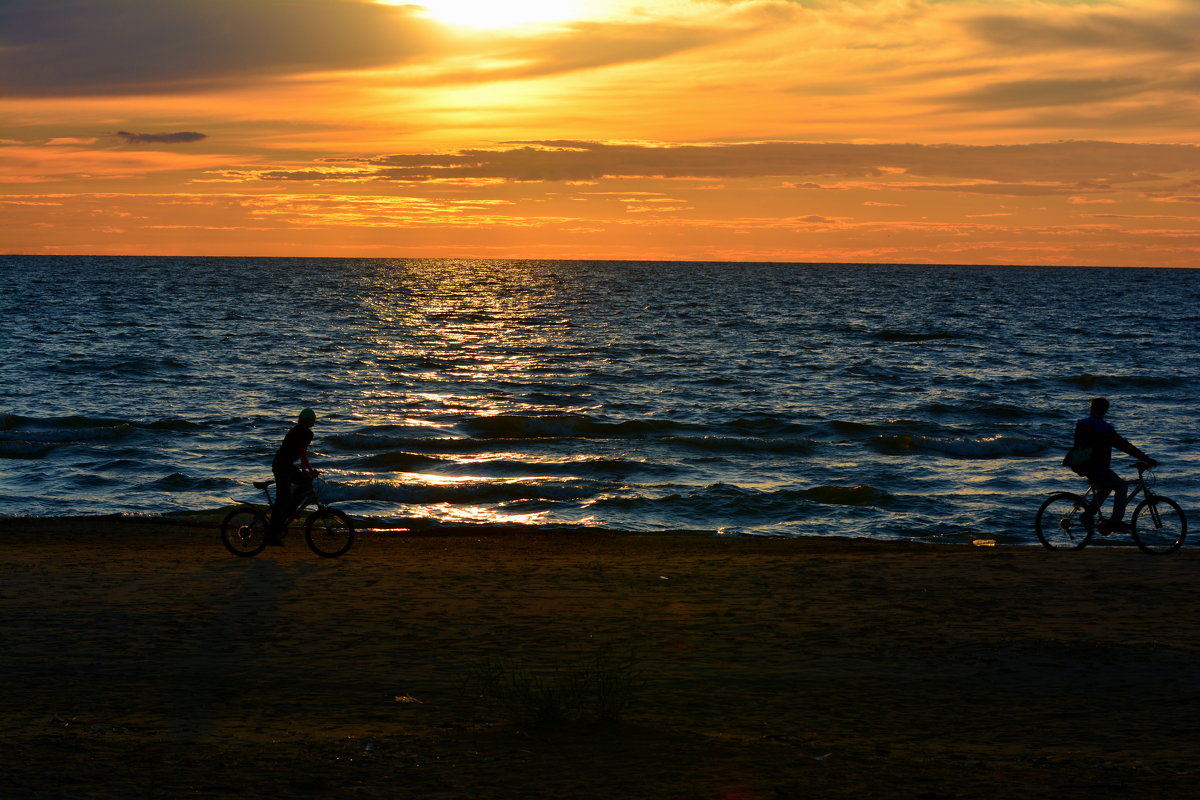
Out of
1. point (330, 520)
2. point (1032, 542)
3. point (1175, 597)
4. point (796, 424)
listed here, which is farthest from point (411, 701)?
point (796, 424)

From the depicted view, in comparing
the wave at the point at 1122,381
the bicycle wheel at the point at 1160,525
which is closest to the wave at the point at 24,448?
the bicycle wheel at the point at 1160,525

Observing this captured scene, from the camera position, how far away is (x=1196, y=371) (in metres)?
51.1

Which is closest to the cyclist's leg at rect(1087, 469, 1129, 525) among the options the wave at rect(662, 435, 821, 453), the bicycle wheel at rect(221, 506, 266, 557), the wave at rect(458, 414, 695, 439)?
the bicycle wheel at rect(221, 506, 266, 557)

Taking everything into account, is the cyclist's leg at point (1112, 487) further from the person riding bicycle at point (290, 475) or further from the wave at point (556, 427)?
the wave at point (556, 427)

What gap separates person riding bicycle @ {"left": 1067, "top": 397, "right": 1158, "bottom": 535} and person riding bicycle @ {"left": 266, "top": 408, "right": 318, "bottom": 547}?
1084 centimetres

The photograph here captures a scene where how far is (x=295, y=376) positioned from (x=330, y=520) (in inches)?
1289

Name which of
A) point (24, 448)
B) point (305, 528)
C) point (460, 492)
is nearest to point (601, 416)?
point (460, 492)

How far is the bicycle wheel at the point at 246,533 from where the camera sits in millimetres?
15773

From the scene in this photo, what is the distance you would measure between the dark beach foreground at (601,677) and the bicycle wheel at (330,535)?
211 mm

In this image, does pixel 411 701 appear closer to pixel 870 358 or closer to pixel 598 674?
pixel 598 674

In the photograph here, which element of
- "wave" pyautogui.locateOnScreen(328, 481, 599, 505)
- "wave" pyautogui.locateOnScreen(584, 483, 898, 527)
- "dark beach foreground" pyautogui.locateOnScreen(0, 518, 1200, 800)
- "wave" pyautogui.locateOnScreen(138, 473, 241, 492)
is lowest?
"wave" pyautogui.locateOnScreen(138, 473, 241, 492)

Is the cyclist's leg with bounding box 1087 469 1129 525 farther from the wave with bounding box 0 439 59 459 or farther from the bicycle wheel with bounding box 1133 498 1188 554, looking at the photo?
the wave with bounding box 0 439 59 459

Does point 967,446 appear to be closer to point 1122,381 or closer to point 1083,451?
point 1083,451

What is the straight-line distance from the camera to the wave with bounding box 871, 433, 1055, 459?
29.8 meters
